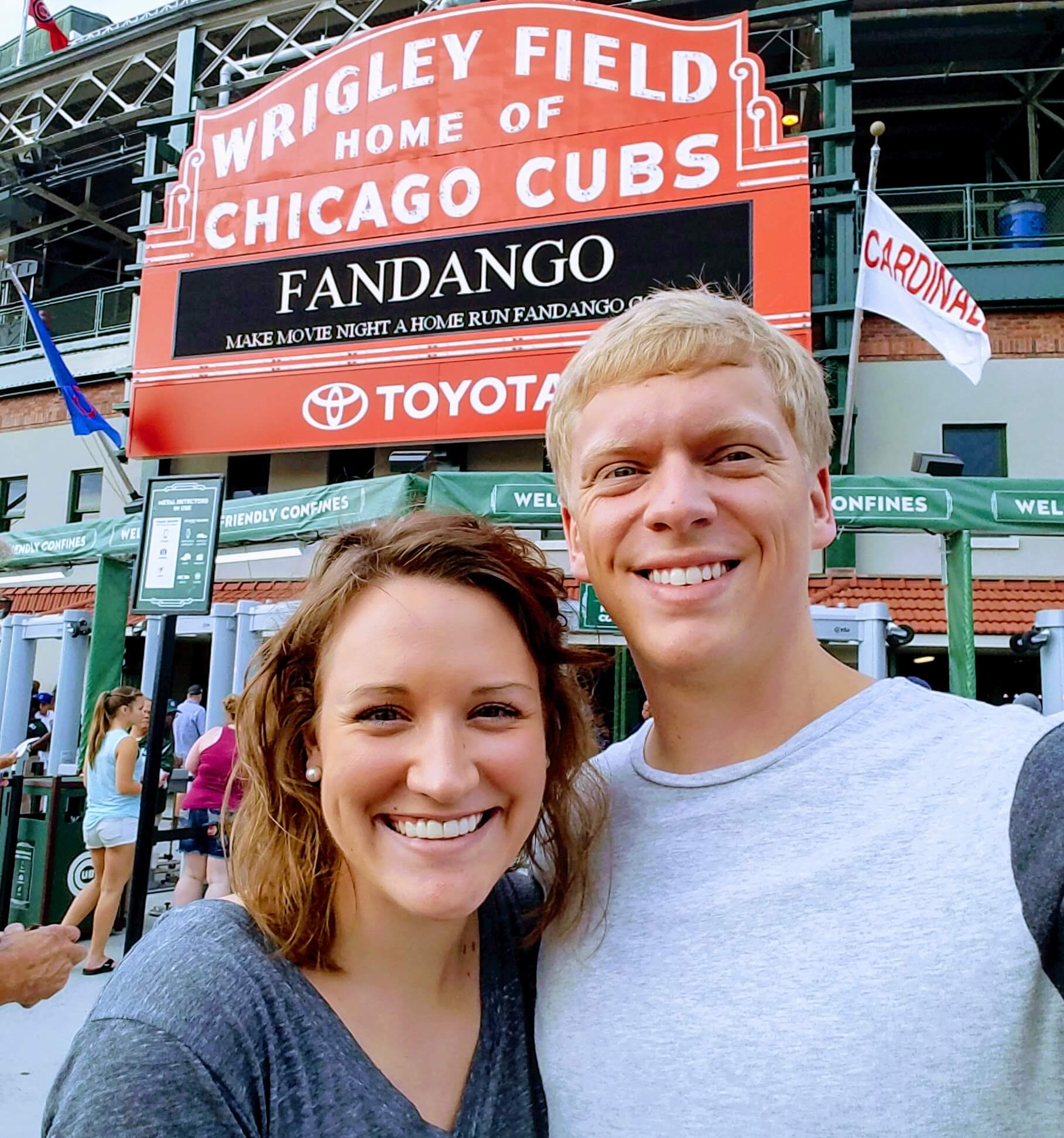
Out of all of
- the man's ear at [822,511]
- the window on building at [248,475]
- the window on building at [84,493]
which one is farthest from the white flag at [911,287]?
the window on building at [84,493]

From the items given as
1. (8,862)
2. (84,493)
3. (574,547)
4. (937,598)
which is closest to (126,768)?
(8,862)

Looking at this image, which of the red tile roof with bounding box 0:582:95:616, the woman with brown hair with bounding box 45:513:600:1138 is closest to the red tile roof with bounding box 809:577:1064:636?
the woman with brown hair with bounding box 45:513:600:1138

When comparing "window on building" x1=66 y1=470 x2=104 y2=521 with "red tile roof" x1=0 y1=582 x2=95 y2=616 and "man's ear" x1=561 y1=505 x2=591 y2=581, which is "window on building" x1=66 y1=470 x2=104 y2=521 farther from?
"man's ear" x1=561 y1=505 x2=591 y2=581

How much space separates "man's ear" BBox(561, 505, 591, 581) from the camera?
1.51m

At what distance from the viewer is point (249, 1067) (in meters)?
1.11

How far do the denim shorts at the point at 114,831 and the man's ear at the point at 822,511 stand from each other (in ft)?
17.6

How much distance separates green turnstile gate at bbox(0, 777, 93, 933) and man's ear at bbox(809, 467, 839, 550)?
20.9ft

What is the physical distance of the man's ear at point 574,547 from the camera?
151 cm

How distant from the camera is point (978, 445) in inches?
424

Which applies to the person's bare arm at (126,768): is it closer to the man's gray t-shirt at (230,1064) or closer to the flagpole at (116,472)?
the man's gray t-shirt at (230,1064)

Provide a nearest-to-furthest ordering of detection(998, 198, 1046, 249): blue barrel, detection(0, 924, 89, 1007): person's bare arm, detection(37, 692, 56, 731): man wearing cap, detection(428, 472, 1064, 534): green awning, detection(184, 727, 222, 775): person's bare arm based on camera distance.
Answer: detection(0, 924, 89, 1007): person's bare arm, detection(428, 472, 1064, 534): green awning, detection(184, 727, 222, 775): person's bare arm, detection(998, 198, 1046, 249): blue barrel, detection(37, 692, 56, 731): man wearing cap

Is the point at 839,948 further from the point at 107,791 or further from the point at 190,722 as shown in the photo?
the point at 190,722

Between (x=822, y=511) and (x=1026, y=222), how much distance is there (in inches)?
462

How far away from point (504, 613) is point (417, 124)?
10210 millimetres
